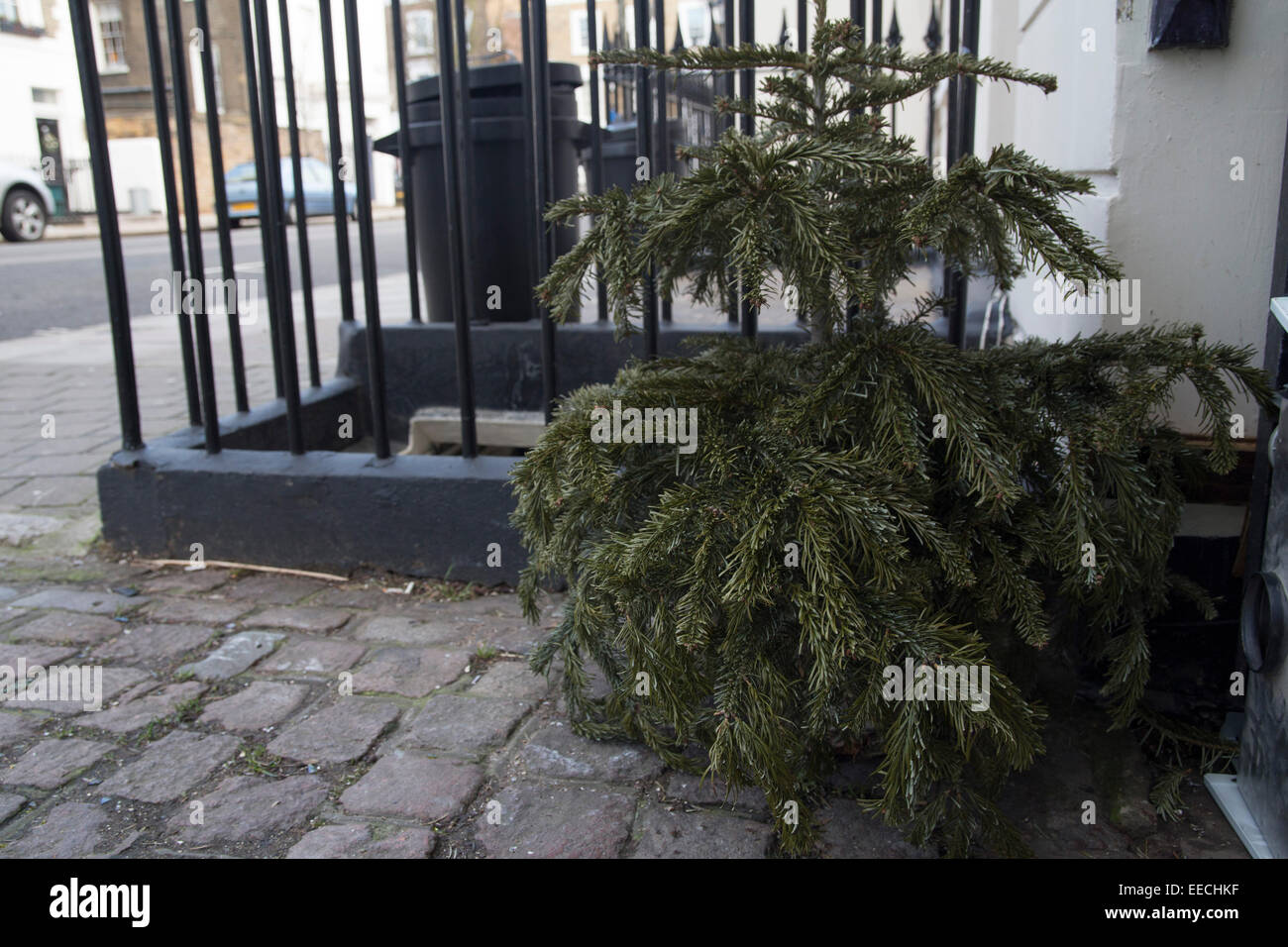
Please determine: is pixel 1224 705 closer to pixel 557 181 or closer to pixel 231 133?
pixel 557 181

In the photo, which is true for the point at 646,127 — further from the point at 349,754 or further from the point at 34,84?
the point at 34,84

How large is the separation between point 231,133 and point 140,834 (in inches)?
1195

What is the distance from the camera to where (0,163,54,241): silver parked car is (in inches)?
635

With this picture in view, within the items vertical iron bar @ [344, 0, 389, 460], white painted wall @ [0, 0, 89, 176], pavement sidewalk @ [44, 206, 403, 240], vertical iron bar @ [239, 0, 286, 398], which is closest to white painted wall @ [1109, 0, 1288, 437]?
vertical iron bar @ [344, 0, 389, 460]

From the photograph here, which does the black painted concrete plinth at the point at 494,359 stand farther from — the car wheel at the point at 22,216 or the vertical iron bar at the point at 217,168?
the car wheel at the point at 22,216

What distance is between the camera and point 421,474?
305 centimetres

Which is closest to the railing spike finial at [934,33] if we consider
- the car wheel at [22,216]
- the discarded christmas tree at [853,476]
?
the discarded christmas tree at [853,476]

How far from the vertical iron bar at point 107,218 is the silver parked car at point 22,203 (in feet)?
51.3

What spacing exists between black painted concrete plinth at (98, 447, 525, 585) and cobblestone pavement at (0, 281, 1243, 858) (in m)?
0.09

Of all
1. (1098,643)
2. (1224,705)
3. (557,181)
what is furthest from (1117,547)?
(557,181)

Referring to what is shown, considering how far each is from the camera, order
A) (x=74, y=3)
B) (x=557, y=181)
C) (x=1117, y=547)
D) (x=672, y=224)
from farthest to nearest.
A: 1. (x=557, y=181)
2. (x=74, y=3)
3. (x=1117, y=547)
4. (x=672, y=224)

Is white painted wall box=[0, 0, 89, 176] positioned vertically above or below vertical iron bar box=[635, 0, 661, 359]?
above

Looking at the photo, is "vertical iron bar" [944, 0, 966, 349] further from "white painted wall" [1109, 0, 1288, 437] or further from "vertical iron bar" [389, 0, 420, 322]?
"vertical iron bar" [389, 0, 420, 322]

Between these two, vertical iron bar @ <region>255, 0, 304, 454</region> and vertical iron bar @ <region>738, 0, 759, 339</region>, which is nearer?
vertical iron bar @ <region>738, 0, 759, 339</region>
